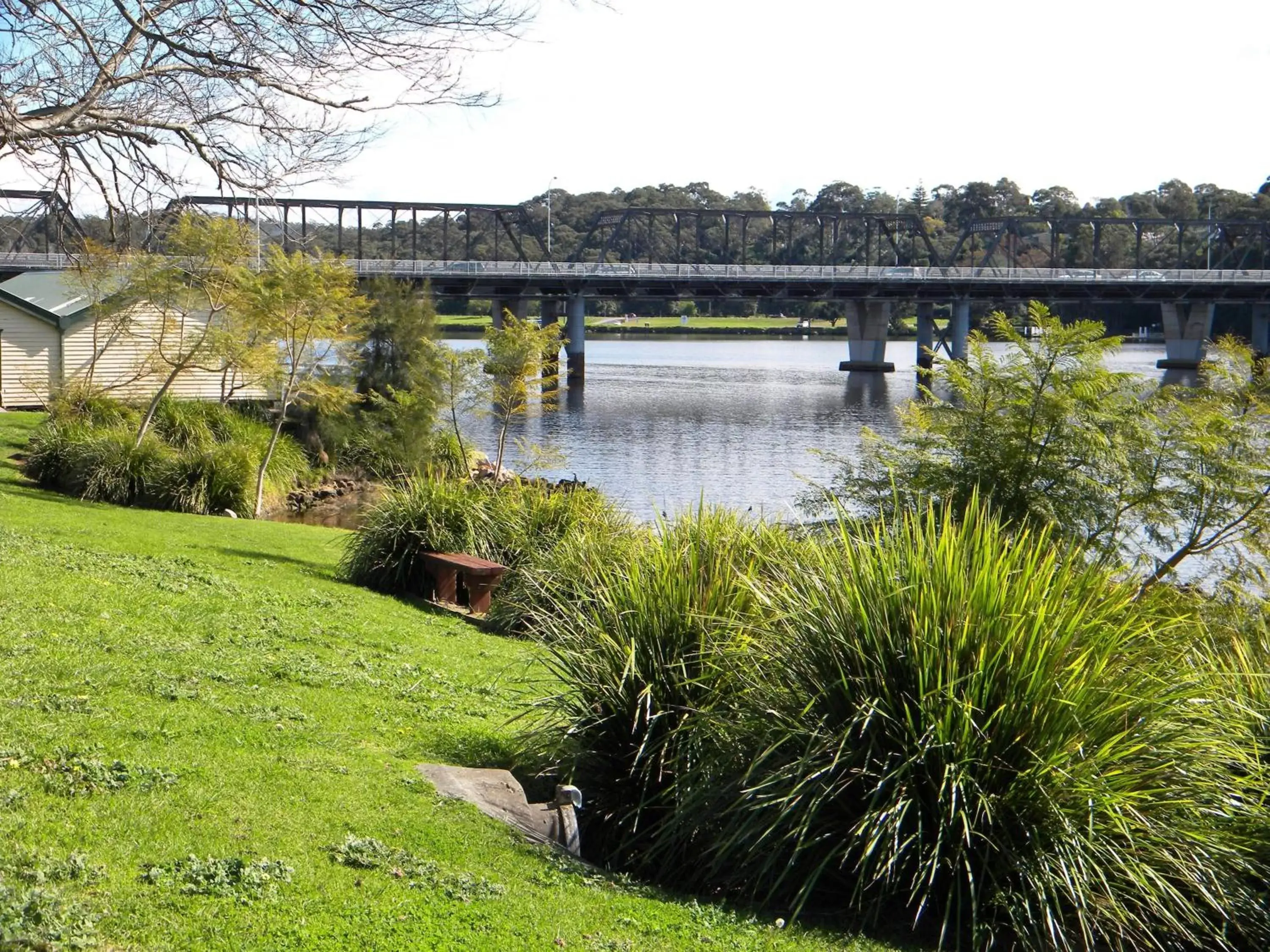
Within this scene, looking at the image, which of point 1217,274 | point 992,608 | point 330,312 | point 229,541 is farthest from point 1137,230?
point 992,608

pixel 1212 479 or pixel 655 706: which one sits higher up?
pixel 1212 479

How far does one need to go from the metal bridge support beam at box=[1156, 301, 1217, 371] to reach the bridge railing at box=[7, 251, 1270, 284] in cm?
244

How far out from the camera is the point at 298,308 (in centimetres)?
2494

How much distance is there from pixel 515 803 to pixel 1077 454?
26.8ft

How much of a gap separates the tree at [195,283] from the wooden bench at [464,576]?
1035cm

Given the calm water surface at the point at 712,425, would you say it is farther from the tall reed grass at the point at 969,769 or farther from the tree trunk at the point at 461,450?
the tree trunk at the point at 461,450

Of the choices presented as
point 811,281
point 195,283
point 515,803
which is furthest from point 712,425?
point 515,803

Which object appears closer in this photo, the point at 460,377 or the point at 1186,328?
the point at 460,377

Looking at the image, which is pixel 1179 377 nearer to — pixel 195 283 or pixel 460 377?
pixel 460 377

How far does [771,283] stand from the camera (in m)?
88.9

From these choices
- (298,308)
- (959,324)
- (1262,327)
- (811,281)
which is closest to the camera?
(298,308)

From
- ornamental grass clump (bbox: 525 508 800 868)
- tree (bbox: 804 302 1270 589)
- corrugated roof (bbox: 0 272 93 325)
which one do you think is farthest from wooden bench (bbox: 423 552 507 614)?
corrugated roof (bbox: 0 272 93 325)

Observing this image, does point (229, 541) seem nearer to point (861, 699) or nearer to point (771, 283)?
point (861, 699)

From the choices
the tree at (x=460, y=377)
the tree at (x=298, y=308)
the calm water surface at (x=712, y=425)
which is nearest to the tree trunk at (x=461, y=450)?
the tree at (x=460, y=377)
